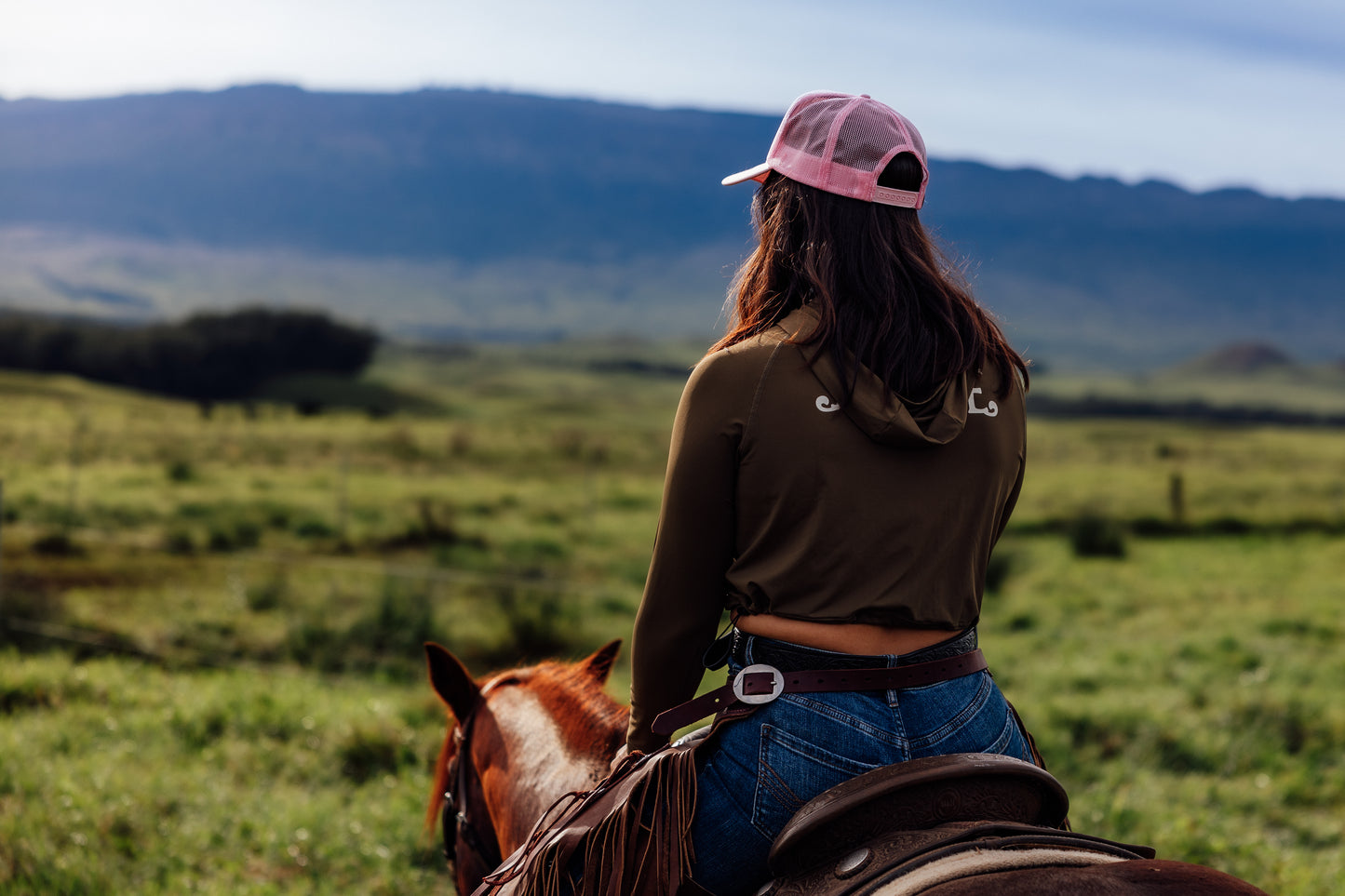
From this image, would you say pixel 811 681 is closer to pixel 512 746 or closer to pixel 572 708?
pixel 572 708

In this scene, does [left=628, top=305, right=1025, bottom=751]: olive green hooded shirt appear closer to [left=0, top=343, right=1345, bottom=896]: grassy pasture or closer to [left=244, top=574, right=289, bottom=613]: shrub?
[left=0, top=343, right=1345, bottom=896]: grassy pasture

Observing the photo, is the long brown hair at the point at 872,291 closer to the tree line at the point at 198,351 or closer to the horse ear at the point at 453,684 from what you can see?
the horse ear at the point at 453,684

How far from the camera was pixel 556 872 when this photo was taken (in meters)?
1.85

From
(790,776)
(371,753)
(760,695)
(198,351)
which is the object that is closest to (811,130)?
(760,695)

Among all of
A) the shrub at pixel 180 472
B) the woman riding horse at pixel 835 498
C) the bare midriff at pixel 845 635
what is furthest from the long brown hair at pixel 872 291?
the shrub at pixel 180 472

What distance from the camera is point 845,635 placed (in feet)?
5.68

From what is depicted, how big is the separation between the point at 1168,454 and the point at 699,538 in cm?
5228

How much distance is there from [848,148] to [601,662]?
5.22ft

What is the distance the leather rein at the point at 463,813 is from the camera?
9.00ft

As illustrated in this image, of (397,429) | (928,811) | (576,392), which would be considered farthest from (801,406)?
(576,392)

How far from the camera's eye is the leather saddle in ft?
5.23

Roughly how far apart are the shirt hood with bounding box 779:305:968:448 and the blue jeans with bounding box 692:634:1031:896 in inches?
15.5

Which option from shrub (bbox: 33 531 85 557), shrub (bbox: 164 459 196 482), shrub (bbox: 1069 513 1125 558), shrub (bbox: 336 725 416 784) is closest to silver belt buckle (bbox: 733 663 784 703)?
shrub (bbox: 336 725 416 784)

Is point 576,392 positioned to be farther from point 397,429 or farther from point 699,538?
point 699,538
